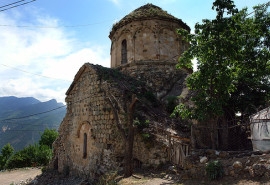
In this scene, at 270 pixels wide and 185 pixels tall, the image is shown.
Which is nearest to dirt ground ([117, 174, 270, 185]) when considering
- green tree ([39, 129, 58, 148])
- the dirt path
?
the dirt path

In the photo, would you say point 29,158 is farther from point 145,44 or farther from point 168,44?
point 168,44

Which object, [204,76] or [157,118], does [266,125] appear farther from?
[157,118]

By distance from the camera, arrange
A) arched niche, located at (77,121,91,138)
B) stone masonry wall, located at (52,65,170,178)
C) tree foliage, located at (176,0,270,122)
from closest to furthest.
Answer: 1. tree foliage, located at (176,0,270,122)
2. stone masonry wall, located at (52,65,170,178)
3. arched niche, located at (77,121,91,138)

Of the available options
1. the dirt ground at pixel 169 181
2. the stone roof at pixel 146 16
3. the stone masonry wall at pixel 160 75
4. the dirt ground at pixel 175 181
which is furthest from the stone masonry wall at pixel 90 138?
the stone roof at pixel 146 16

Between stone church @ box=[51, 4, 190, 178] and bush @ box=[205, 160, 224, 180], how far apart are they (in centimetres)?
201

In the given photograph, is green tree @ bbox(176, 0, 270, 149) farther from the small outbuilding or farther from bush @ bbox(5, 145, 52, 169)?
bush @ bbox(5, 145, 52, 169)

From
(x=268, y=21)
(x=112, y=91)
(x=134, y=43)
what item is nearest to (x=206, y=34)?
(x=112, y=91)

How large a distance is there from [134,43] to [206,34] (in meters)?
6.88

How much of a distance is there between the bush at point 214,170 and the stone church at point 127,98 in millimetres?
2013

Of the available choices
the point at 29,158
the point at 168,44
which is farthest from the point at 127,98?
the point at 29,158

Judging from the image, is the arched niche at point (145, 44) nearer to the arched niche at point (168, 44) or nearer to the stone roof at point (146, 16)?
the arched niche at point (168, 44)

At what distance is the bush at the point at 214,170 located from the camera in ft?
19.8

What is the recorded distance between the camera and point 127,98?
390 inches

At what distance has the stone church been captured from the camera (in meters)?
8.91
